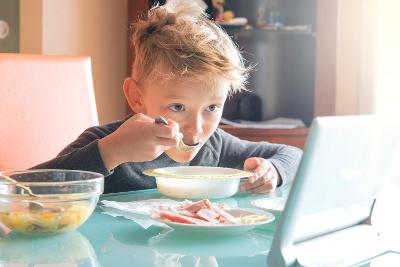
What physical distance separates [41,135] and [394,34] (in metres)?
1.89

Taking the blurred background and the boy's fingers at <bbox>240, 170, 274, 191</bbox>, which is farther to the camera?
the blurred background

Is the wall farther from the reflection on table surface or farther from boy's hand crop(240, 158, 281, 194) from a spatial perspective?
the reflection on table surface

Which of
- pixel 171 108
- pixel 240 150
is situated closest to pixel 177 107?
pixel 171 108

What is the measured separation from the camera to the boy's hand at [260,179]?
1300 millimetres

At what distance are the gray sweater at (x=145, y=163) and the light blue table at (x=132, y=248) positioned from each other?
0.26 metres

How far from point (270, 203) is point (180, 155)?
32 centimetres

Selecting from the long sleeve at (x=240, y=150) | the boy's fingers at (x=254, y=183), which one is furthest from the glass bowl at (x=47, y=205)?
the long sleeve at (x=240, y=150)

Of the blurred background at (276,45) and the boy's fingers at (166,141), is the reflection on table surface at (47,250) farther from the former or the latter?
the blurred background at (276,45)

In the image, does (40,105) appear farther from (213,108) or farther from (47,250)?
(47,250)

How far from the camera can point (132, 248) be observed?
2.63ft

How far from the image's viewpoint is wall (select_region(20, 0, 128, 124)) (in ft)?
9.11

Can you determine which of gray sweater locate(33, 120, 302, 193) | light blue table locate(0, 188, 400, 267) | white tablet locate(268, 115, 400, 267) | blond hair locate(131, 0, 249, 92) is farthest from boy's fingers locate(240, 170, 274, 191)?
white tablet locate(268, 115, 400, 267)

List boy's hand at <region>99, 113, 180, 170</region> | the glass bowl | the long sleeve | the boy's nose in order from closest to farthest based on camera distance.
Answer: the glass bowl < boy's hand at <region>99, 113, 180, 170</region> < the boy's nose < the long sleeve

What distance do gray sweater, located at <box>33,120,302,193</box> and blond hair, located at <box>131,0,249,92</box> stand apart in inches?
7.8
